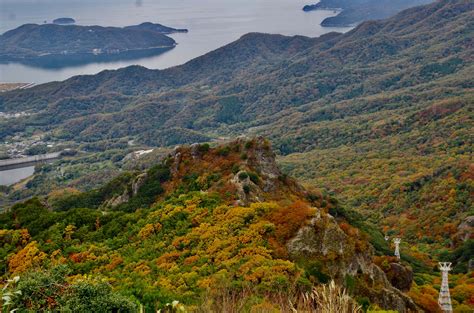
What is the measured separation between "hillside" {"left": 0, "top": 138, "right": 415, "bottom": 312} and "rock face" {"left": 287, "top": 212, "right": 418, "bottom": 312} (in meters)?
0.04

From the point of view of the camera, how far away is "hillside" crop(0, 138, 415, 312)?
14.3 meters

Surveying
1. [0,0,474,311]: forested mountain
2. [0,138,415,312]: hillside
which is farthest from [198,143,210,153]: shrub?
[0,0,474,311]: forested mountain

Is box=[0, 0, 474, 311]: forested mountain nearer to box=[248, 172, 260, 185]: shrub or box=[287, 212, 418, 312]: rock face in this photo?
box=[287, 212, 418, 312]: rock face

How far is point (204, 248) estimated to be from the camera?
19594 mm

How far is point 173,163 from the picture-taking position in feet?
104

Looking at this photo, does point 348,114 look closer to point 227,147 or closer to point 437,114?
point 437,114

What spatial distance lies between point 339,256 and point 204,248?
202 inches

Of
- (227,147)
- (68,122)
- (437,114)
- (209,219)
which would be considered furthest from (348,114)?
(209,219)

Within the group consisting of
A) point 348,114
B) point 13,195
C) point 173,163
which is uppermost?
point 173,163

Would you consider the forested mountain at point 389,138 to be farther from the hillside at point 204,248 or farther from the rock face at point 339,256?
the hillside at point 204,248

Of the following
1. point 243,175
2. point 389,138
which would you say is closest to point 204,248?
point 243,175

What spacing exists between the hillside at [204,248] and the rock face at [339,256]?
0.14ft

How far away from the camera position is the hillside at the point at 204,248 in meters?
14.3

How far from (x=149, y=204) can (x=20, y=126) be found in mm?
175300
